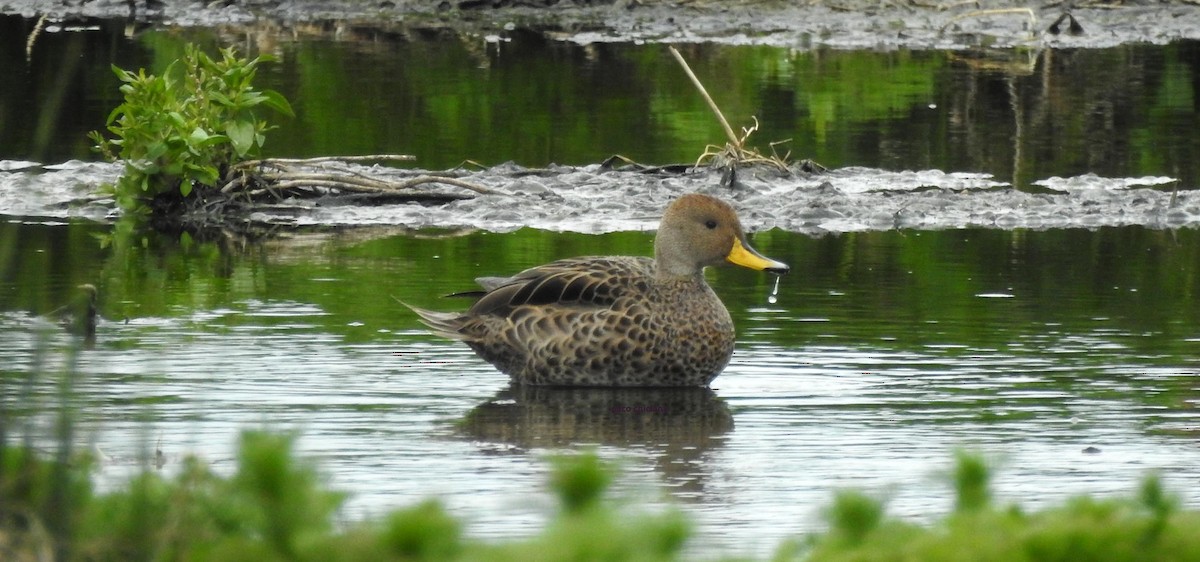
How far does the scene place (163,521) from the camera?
11.4 ft

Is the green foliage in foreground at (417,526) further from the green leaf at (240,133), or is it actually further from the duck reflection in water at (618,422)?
the green leaf at (240,133)

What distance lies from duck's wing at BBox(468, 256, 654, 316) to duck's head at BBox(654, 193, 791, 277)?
4.3 inches

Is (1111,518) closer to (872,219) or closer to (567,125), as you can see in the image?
(872,219)

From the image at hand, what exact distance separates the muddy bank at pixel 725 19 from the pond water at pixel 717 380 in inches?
340

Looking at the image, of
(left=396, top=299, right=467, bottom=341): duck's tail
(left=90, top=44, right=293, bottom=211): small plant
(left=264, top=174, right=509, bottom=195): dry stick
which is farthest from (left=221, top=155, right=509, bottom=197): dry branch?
(left=396, top=299, right=467, bottom=341): duck's tail

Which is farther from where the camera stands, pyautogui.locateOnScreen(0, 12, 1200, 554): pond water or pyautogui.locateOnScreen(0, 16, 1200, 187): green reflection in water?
pyautogui.locateOnScreen(0, 16, 1200, 187): green reflection in water

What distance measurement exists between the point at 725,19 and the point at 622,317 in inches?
748

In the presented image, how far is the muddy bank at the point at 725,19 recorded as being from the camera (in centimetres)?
2591

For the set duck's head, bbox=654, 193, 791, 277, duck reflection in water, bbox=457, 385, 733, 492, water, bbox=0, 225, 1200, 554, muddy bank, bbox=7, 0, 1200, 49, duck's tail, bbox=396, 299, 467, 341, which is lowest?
duck reflection in water, bbox=457, 385, 733, 492

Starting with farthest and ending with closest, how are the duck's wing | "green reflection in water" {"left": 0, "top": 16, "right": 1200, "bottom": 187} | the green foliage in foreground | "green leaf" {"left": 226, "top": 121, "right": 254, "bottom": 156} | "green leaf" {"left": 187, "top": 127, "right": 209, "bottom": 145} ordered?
"green reflection in water" {"left": 0, "top": 16, "right": 1200, "bottom": 187} < "green leaf" {"left": 226, "top": 121, "right": 254, "bottom": 156} < "green leaf" {"left": 187, "top": 127, "right": 209, "bottom": 145} < the duck's wing < the green foliage in foreground

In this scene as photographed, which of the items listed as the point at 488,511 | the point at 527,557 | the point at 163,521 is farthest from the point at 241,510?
the point at 488,511

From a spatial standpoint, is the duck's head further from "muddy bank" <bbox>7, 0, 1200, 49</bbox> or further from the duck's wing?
"muddy bank" <bbox>7, 0, 1200, 49</bbox>

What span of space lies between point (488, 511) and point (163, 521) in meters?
2.78

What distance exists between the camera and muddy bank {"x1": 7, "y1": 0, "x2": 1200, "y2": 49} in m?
25.9
